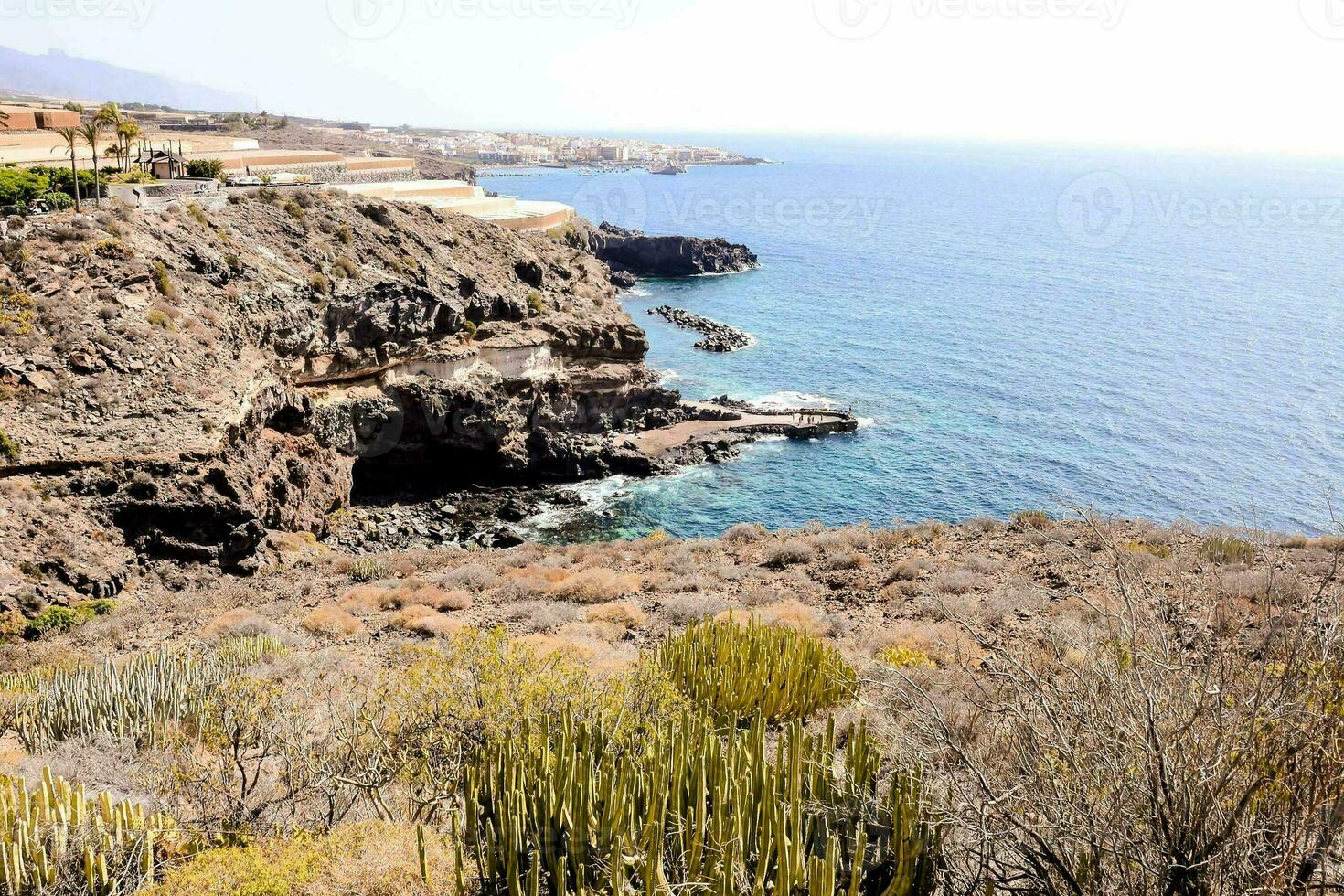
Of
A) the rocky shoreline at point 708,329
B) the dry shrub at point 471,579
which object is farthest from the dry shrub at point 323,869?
the rocky shoreline at point 708,329

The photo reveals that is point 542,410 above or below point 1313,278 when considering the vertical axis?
below

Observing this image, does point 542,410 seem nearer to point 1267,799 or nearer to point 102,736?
point 102,736

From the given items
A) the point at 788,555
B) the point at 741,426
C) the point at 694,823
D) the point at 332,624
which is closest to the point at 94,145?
the point at 332,624

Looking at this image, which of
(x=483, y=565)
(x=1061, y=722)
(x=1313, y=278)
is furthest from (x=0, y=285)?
(x=1313, y=278)

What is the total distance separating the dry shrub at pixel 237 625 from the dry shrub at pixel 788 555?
12318 mm

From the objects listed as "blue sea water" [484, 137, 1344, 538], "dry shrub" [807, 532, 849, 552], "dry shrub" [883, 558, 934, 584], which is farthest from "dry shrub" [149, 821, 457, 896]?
"dry shrub" [807, 532, 849, 552]

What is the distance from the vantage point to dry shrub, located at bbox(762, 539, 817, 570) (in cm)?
2344

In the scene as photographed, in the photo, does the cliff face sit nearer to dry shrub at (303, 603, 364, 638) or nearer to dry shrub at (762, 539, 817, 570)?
dry shrub at (303, 603, 364, 638)

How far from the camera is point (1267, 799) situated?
21.0ft

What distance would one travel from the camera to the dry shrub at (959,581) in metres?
20.3

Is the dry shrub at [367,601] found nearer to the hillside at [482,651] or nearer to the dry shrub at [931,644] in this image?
the hillside at [482,651]

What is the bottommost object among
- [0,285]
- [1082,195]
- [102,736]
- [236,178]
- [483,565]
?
[483,565]

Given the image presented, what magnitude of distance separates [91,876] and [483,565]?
50.1 ft

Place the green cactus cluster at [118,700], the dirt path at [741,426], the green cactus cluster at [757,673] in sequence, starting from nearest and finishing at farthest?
1. the green cactus cluster at [118,700]
2. the green cactus cluster at [757,673]
3. the dirt path at [741,426]
